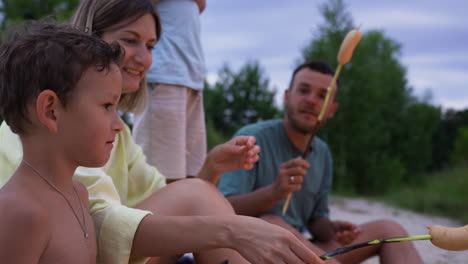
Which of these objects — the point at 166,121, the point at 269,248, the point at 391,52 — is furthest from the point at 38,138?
the point at 391,52

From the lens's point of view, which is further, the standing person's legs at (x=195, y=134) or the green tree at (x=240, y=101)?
the green tree at (x=240, y=101)

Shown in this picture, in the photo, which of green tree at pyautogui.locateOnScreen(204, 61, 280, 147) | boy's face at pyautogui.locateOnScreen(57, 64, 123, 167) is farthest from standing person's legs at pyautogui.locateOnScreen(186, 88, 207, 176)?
green tree at pyautogui.locateOnScreen(204, 61, 280, 147)

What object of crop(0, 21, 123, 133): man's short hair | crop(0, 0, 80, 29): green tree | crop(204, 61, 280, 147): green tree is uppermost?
crop(0, 0, 80, 29): green tree

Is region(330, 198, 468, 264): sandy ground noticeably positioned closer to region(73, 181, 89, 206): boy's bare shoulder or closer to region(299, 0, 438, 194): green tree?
region(299, 0, 438, 194): green tree

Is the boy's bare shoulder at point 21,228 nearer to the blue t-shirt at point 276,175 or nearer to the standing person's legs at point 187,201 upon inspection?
the standing person's legs at point 187,201

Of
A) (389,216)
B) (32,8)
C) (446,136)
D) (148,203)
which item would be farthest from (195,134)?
(446,136)

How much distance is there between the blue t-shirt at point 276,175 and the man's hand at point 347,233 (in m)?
0.28

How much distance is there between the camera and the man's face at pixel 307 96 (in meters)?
2.93

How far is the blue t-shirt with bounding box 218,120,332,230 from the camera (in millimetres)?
2633

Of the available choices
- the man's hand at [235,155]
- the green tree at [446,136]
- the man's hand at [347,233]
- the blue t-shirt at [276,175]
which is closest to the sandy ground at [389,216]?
the blue t-shirt at [276,175]

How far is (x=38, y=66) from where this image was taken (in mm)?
1124

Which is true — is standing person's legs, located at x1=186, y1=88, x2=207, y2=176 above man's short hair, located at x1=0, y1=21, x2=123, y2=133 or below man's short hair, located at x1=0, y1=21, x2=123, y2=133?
below

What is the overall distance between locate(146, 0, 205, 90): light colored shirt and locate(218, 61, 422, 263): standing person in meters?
0.47

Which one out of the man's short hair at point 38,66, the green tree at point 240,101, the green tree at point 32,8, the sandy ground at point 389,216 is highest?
the green tree at point 32,8
